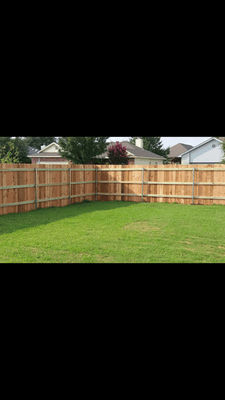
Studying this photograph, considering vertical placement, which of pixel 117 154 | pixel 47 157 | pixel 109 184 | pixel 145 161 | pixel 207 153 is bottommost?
pixel 109 184

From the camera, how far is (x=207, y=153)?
37.2 m

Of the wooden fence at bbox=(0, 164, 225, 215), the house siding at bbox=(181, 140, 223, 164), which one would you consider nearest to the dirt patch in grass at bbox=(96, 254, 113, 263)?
the wooden fence at bbox=(0, 164, 225, 215)

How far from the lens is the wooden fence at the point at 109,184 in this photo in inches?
468

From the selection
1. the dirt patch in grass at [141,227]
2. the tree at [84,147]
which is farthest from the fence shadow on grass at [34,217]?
the tree at [84,147]

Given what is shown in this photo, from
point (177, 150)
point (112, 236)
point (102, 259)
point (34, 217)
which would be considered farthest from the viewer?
point (177, 150)

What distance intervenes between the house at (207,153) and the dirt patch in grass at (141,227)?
28714 millimetres

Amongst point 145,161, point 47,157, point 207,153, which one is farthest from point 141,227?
point 47,157

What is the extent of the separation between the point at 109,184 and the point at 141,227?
24.6 ft

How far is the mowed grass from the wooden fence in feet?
3.09

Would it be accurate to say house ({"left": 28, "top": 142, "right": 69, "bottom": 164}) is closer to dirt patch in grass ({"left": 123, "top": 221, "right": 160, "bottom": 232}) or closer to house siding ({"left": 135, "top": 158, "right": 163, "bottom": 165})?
house siding ({"left": 135, "top": 158, "right": 163, "bottom": 165})

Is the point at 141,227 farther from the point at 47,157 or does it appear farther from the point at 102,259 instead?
the point at 47,157

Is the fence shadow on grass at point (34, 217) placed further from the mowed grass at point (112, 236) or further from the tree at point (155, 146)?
the tree at point (155, 146)
